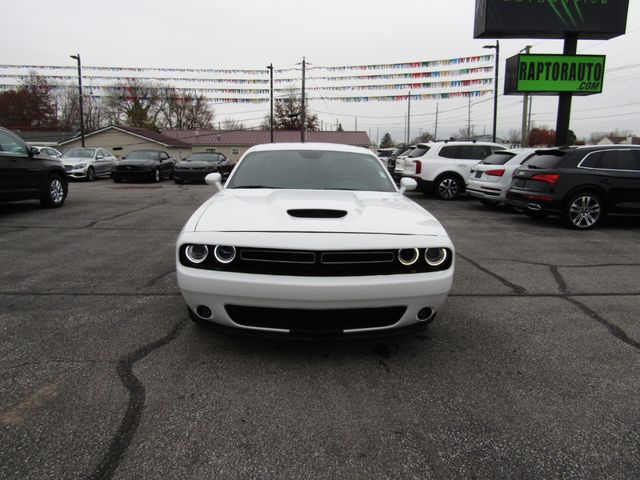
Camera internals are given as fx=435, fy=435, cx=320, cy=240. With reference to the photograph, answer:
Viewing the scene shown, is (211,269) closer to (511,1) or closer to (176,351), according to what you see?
(176,351)

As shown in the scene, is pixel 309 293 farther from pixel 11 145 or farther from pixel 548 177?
pixel 11 145

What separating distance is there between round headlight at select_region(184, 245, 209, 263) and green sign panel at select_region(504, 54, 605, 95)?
17.7 m

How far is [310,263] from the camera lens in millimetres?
2604

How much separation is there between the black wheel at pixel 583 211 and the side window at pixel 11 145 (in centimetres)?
1057

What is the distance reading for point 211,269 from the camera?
106 inches

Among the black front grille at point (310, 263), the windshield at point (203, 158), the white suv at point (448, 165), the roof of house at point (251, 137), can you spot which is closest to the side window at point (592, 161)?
the white suv at point (448, 165)

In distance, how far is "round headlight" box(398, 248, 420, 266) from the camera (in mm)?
2748

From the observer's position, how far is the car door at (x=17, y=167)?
8000mm

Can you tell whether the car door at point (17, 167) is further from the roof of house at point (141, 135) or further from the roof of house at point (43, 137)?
the roof of house at point (43, 137)

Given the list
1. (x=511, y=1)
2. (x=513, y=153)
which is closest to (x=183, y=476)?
(x=513, y=153)

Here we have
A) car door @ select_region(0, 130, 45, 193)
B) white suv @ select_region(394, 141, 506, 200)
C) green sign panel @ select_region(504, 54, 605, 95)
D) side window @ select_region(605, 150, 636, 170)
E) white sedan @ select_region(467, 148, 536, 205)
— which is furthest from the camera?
green sign panel @ select_region(504, 54, 605, 95)

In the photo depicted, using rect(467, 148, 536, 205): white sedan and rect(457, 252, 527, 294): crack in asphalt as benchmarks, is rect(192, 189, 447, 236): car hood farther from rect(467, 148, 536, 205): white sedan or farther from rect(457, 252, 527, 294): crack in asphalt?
rect(467, 148, 536, 205): white sedan

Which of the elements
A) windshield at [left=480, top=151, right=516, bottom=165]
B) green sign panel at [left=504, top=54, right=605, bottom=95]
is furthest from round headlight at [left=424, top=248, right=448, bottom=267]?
green sign panel at [left=504, top=54, right=605, bottom=95]

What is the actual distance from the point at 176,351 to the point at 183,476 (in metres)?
1.26
